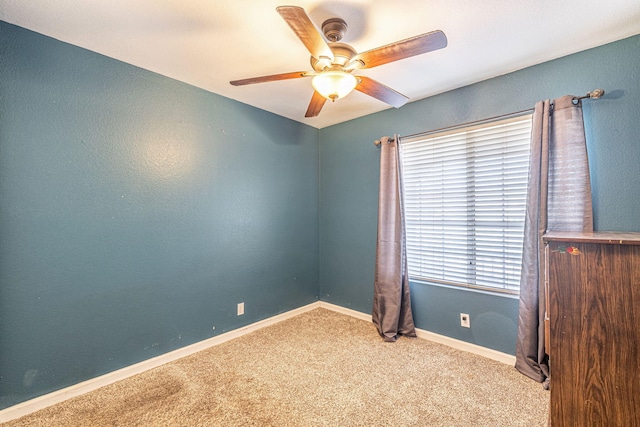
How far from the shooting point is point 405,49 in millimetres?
1487

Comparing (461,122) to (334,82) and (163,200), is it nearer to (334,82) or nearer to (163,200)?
(334,82)

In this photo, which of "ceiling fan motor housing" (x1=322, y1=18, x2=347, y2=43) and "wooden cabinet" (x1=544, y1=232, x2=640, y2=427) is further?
"ceiling fan motor housing" (x1=322, y1=18, x2=347, y2=43)

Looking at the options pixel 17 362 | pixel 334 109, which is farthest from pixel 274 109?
pixel 17 362

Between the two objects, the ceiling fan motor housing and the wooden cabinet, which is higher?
the ceiling fan motor housing

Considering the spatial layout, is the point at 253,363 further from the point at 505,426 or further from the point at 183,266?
the point at 505,426

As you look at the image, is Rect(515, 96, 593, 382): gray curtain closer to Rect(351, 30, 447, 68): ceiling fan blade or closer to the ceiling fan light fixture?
Rect(351, 30, 447, 68): ceiling fan blade

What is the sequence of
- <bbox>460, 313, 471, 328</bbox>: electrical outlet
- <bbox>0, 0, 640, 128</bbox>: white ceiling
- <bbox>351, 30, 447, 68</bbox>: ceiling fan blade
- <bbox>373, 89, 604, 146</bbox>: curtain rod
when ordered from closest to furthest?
<bbox>351, 30, 447, 68</bbox>: ceiling fan blade → <bbox>0, 0, 640, 128</bbox>: white ceiling → <bbox>373, 89, 604, 146</bbox>: curtain rod → <bbox>460, 313, 471, 328</bbox>: electrical outlet

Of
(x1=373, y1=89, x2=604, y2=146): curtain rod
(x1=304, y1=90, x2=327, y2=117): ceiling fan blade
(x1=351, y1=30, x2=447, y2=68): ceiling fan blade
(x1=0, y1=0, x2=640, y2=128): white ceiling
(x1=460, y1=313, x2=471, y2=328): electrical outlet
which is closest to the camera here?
(x1=351, y1=30, x2=447, y2=68): ceiling fan blade

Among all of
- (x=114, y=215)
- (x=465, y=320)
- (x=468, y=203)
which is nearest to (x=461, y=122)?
Result: (x=468, y=203)

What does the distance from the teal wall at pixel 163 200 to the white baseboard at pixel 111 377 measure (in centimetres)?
5

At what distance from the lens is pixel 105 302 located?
2.09 meters

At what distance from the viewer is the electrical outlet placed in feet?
8.30

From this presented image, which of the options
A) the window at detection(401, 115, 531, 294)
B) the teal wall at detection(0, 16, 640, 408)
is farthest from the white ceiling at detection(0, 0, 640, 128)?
the window at detection(401, 115, 531, 294)

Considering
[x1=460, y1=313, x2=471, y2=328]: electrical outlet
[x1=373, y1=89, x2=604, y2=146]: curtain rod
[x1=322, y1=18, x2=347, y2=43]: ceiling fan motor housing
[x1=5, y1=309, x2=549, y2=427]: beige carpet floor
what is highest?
[x1=322, y1=18, x2=347, y2=43]: ceiling fan motor housing
